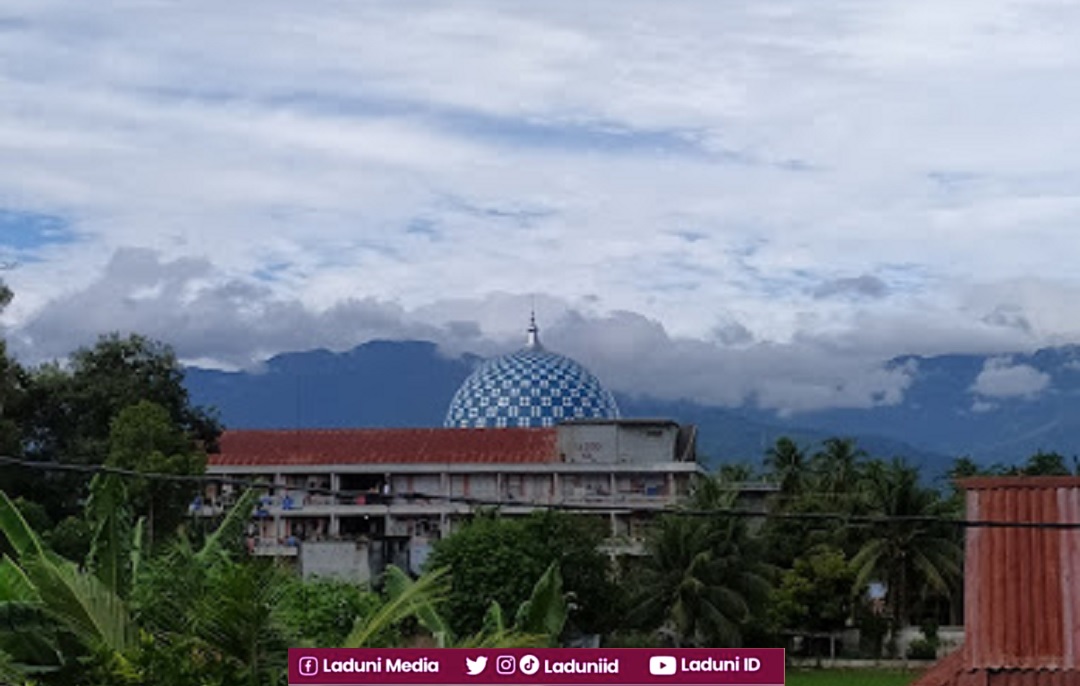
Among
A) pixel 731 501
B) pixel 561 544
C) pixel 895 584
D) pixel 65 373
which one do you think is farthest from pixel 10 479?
pixel 895 584

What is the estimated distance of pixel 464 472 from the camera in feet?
212

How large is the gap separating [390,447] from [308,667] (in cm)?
5710

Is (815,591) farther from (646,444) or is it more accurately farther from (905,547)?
(646,444)

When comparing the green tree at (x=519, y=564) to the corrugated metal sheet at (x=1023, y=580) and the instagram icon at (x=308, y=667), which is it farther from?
the instagram icon at (x=308, y=667)

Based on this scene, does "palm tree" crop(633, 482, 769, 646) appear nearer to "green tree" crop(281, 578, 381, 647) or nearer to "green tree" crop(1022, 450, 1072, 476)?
"green tree" crop(281, 578, 381, 647)

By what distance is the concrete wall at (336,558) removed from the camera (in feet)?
163

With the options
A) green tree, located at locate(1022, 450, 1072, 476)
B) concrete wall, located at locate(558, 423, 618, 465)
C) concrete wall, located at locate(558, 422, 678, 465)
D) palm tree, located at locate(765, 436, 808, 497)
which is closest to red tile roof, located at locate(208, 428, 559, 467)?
concrete wall, located at locate(558, 423, 618, 465)

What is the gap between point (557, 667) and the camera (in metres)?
9.94

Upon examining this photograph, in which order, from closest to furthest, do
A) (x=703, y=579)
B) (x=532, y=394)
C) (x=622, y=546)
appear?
1. (x=703, y=579)
2. (x=622, y=546)
3. (x=532, y=394)

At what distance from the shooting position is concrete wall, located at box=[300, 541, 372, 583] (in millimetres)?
49562

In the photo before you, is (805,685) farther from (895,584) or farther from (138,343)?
(138,343)

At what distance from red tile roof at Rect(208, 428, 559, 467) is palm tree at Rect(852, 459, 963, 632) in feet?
54.1

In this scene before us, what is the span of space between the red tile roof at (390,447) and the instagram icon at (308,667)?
5289 centimetres

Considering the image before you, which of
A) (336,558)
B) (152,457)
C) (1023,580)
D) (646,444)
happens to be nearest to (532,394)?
(646,444)
